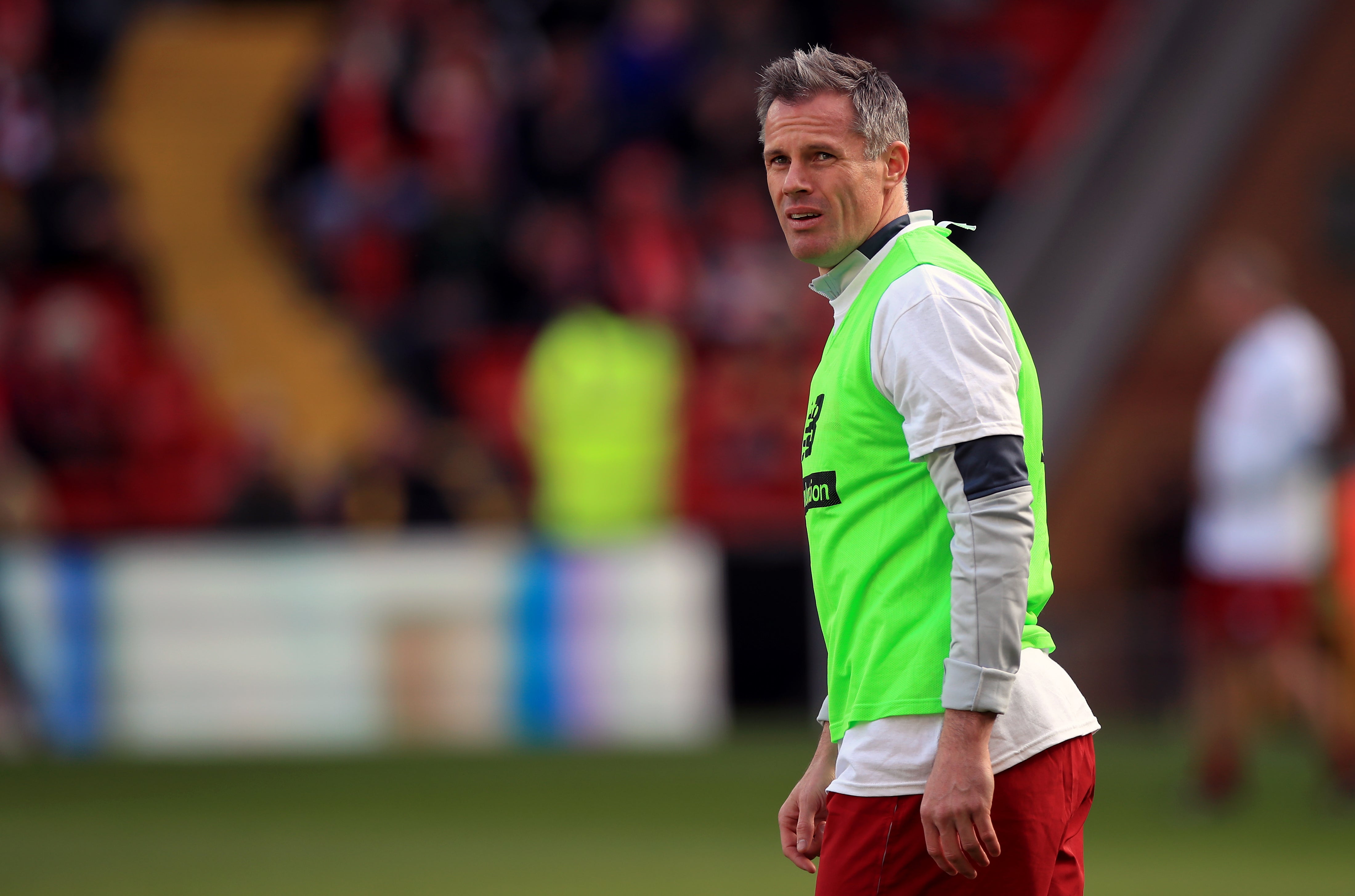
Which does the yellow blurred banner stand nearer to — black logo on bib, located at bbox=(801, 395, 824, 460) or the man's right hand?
the man's right hand

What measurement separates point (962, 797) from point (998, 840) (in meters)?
0.13

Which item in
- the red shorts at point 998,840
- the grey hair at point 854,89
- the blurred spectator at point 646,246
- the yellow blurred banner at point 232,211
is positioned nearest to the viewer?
the red shorts at point 998,840

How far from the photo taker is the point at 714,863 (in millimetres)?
8156

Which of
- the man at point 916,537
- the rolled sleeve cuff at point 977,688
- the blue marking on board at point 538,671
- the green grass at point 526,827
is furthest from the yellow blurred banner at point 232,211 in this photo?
the rolled sleeve cuff at point 977,688

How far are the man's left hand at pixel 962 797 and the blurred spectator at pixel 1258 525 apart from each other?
6762 millimetres

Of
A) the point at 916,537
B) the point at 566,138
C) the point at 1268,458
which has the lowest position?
the point at 1268,458

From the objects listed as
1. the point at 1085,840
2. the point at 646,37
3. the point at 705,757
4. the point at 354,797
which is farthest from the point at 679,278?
the point at 1085,840

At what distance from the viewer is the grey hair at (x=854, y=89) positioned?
3287 mm

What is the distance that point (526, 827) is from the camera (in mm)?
9430

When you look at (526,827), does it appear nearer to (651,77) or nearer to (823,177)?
(823,177)

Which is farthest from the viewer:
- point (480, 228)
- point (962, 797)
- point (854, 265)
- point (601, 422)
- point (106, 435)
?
point (480, 228)

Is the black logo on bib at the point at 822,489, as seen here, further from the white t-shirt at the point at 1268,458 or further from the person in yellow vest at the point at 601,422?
→ the person in yellow vest at the point at 601,422


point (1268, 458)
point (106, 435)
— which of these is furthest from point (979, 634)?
point (106, 435)

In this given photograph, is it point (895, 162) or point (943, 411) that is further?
point (895, 162)
